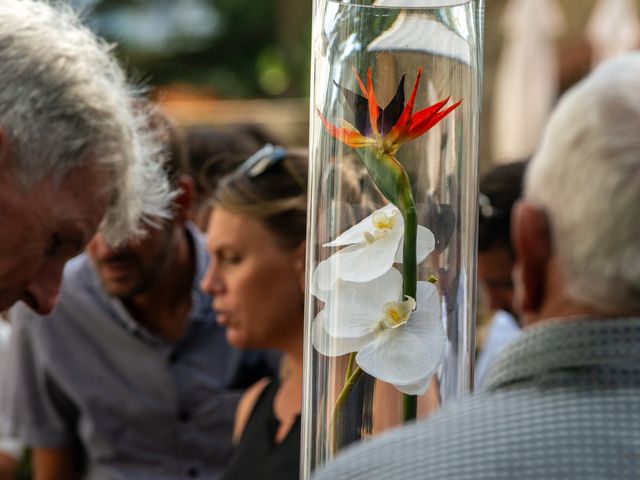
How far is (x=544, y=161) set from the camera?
1.06 m

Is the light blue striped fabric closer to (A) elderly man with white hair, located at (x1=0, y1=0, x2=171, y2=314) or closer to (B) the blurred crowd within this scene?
(B) the blurred crowd

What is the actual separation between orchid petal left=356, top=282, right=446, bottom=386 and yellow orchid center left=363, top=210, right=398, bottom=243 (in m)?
0.07

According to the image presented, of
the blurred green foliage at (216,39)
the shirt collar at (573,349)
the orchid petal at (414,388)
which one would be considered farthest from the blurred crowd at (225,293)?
the blurred green foliage at (216,39)

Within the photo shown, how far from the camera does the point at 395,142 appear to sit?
1.24 m

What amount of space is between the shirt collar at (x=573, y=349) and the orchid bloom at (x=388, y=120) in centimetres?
28

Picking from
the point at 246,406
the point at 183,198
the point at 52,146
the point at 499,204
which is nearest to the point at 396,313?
the point at 52,146

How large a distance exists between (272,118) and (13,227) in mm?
9077

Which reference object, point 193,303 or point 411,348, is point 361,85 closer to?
point 411,348

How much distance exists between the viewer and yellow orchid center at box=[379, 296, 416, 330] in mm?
1245

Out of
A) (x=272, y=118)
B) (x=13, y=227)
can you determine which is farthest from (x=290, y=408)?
(x=272, y=118)

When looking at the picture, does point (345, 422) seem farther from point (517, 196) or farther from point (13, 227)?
point (517, 196)

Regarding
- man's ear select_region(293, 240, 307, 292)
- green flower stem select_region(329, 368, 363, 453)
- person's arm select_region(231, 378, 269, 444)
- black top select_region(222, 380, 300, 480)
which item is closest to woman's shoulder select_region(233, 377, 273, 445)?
person's arm select_region(231, 378, 269, 444)

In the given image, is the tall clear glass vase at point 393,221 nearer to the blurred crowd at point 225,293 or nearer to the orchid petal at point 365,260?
the orchid petal at point 365,260

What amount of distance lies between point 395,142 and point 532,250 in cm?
24
